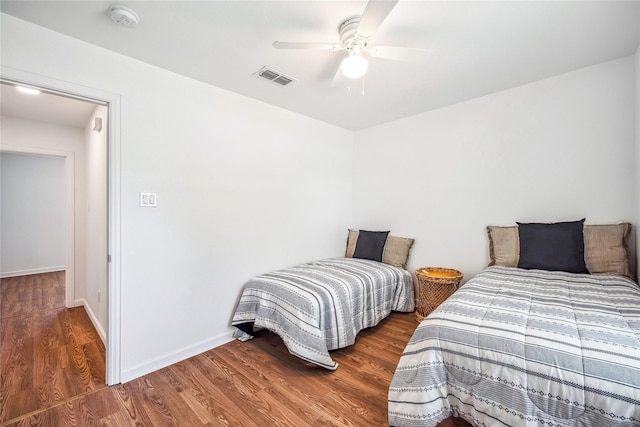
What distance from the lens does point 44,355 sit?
231 centimetres

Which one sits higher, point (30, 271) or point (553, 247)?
point (553, 247)

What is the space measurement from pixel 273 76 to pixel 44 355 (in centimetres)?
309

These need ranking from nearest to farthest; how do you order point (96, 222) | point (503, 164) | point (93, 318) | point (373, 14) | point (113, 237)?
point (373, 14)
point (113, 237)
point (503, 164)
point (96, 222)
point (93, 318)

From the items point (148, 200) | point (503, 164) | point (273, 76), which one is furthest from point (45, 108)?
point (503, 164)

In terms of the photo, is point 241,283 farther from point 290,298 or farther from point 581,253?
point 581,253

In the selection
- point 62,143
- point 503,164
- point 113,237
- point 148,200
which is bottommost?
point 113,237

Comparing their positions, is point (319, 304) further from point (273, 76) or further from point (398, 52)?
point (273, 76)

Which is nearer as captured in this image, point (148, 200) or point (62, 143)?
point (148, 200)

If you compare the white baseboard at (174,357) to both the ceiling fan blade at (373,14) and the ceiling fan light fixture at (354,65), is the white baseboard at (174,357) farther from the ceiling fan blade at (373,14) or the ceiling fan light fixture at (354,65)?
the ceiling fan blade at (373,14)

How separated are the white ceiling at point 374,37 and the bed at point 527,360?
1.71 meters

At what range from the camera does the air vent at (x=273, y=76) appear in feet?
7.52

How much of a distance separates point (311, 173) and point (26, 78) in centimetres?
252

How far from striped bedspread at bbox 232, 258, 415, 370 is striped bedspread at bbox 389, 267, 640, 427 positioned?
0.80 m

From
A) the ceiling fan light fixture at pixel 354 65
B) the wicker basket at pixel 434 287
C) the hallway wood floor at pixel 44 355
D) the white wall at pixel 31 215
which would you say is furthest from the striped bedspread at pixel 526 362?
the white wall at pixel 31 215
